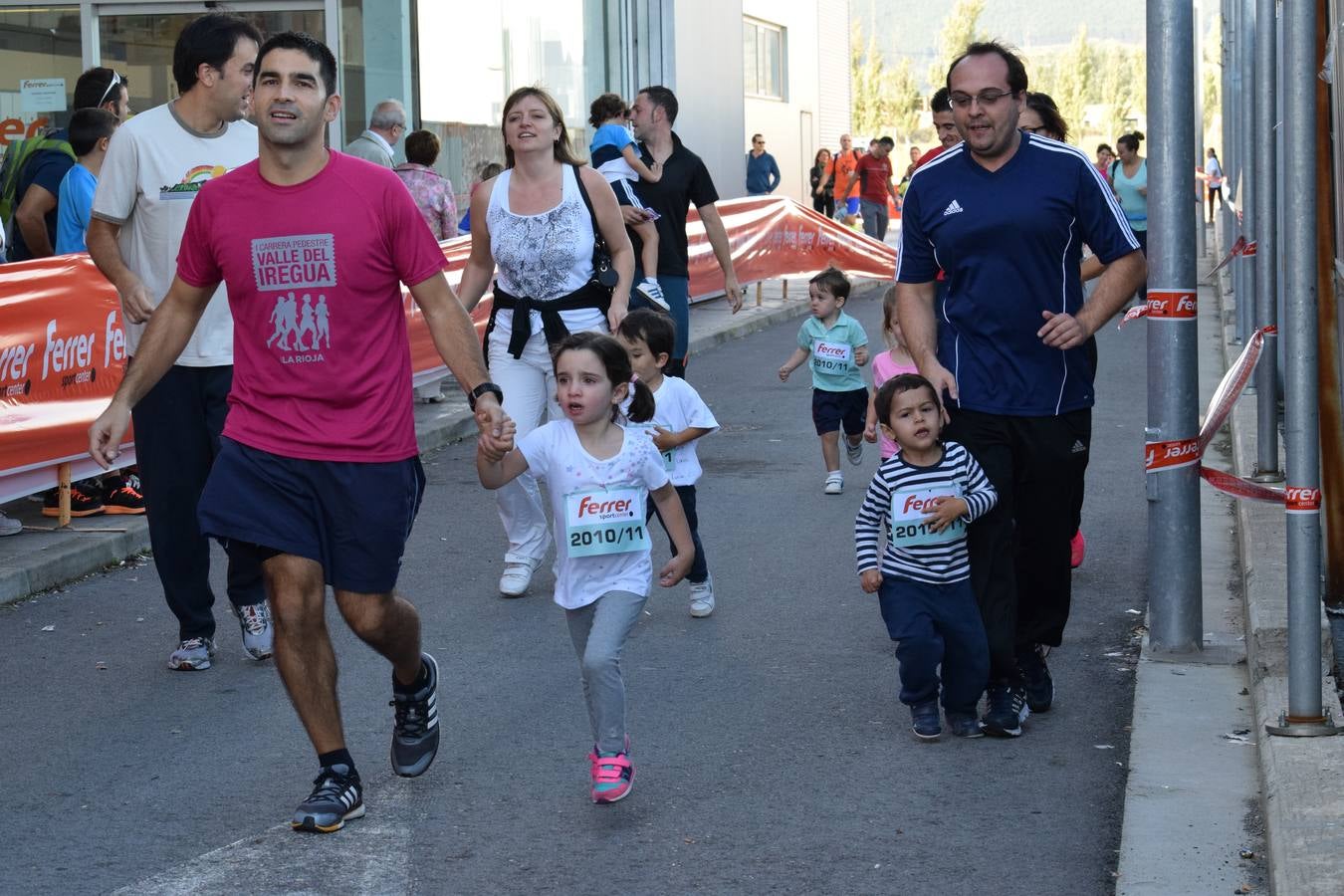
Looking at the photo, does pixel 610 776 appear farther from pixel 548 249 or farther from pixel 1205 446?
pixel 548 249

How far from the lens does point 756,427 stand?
1291 cm

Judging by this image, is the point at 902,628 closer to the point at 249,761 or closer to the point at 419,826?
the point at 419,826

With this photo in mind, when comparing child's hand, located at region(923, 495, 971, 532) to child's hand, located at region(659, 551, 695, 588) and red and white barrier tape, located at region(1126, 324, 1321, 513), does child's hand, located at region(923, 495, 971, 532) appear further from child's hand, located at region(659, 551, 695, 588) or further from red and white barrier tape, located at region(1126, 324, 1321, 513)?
red and white barrier tape, located at region(1126, 324, 1321, 513)

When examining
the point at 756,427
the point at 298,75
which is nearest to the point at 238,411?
the point at 298,75

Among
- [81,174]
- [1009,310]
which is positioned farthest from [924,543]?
[81,174]

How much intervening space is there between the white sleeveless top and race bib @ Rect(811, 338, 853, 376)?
2.68 m

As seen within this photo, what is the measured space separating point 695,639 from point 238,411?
97.3 inches

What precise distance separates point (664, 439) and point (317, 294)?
235 centimetres

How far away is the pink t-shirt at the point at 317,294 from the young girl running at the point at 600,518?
389 millimetres

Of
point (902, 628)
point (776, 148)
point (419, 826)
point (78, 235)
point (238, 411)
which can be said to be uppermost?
point (776, 148)

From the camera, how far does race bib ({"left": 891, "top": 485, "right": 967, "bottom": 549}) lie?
17.5 feet

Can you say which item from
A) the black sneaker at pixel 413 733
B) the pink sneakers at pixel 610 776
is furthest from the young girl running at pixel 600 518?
the black sneaker at pixel 413 733

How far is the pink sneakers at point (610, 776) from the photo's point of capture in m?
4.92

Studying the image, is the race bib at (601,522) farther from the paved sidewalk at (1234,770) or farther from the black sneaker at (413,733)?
the paved sidewalk at (1234,770)
